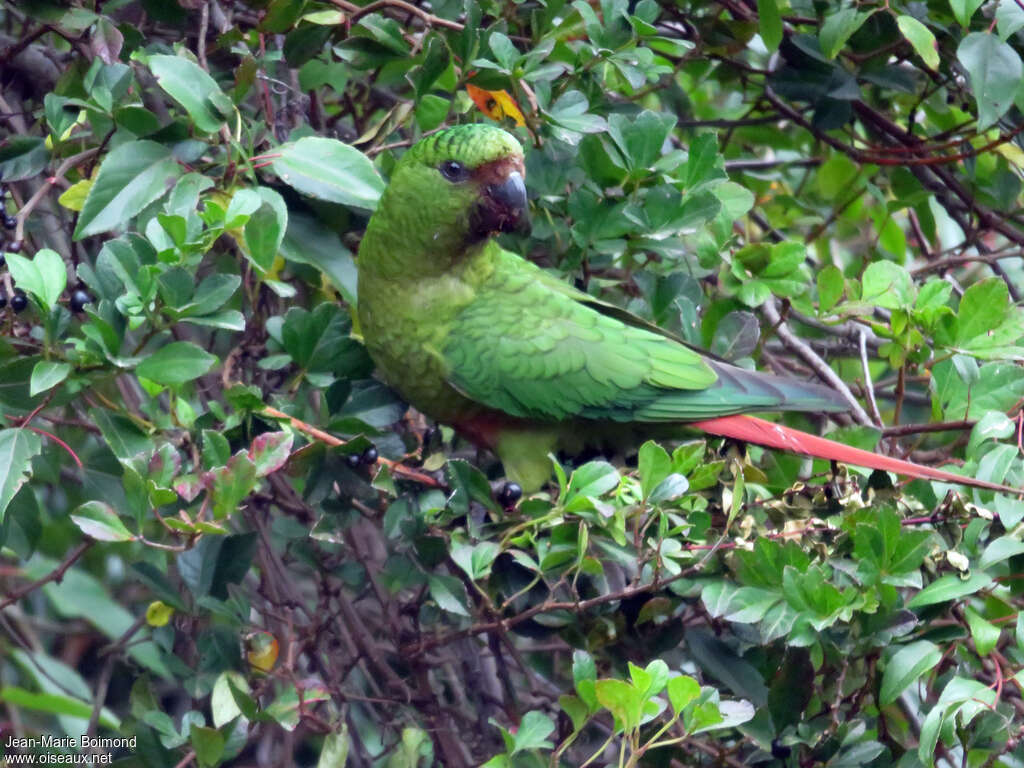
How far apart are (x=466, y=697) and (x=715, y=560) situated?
76 cm

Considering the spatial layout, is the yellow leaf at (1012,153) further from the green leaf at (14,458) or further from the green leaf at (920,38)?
the green leaf at (14,458)

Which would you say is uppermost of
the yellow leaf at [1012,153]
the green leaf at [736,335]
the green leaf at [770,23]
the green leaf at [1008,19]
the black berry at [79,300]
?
the green leaf at [1008,19]

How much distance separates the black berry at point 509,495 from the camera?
1975 millimetres

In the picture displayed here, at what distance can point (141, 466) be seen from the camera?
5.45ft

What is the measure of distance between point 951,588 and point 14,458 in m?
1.50

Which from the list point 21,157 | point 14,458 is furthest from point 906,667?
point 21,157

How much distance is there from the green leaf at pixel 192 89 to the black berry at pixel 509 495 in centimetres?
82

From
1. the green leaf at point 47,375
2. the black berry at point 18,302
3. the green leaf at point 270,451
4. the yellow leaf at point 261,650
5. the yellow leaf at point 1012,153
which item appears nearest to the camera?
the green leaf at point 47,375

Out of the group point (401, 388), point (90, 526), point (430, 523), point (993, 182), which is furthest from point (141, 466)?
point (993, 182)

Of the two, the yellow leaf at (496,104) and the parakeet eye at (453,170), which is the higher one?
the yellow leaf at (496,104)

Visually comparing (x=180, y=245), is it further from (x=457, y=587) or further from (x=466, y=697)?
(x=466, y=697)

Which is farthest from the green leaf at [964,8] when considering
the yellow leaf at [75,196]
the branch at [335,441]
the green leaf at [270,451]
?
the yellow leaf at [75,196]

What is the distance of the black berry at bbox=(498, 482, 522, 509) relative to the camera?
1975 millimetres

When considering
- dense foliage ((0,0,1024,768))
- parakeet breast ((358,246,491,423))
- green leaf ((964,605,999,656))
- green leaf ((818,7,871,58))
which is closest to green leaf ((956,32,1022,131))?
dense foliage ((0,0,1024,768))
